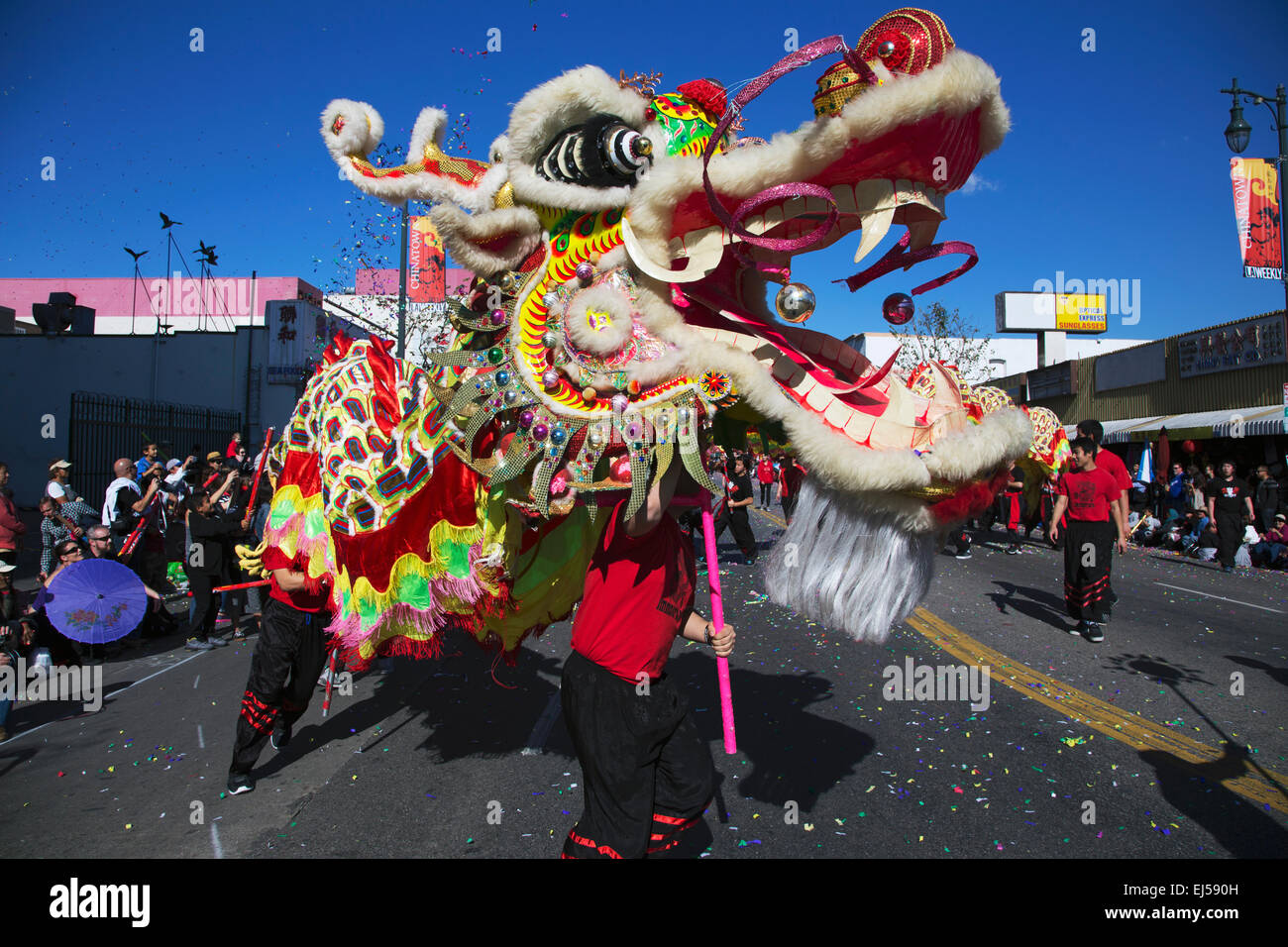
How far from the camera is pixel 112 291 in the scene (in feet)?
128

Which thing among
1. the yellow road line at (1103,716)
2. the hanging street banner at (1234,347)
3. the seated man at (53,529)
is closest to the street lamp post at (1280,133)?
the hanging street banner at (1234,347)

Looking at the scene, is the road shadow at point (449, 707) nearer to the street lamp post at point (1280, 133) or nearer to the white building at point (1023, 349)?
the street lamp post at point (1280, 133)

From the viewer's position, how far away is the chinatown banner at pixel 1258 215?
11.7 m

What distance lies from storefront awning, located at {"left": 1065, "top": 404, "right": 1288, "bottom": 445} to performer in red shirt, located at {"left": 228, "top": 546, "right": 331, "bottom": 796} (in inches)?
705

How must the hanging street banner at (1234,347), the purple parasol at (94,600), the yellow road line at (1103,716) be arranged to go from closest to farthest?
the yellow road line at (1103,716)
the purple parasol at (94,600)
the hanging street banner at (1234,347)

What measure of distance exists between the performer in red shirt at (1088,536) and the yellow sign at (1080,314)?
36.1 metres

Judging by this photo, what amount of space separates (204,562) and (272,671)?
13.5 feet

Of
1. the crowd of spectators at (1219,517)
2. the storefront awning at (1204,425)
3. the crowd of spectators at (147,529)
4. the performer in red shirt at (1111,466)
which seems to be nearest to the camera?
the performer in red shirt at (1111,466)

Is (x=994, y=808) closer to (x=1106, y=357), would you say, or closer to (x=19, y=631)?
(x=19, y=631)

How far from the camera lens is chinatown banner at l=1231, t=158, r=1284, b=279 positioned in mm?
11734

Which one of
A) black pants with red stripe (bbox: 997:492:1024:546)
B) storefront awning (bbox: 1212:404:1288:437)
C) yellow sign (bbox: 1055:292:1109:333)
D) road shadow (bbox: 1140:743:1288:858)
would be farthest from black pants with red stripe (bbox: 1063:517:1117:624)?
yellow sign (bbox: 1055:292:1109:333)

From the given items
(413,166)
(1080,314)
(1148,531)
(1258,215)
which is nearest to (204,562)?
(413,166)

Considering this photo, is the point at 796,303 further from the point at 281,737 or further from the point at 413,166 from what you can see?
the point at 281,737

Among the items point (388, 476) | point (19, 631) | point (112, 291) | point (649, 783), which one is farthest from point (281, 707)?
point (112, 291)
